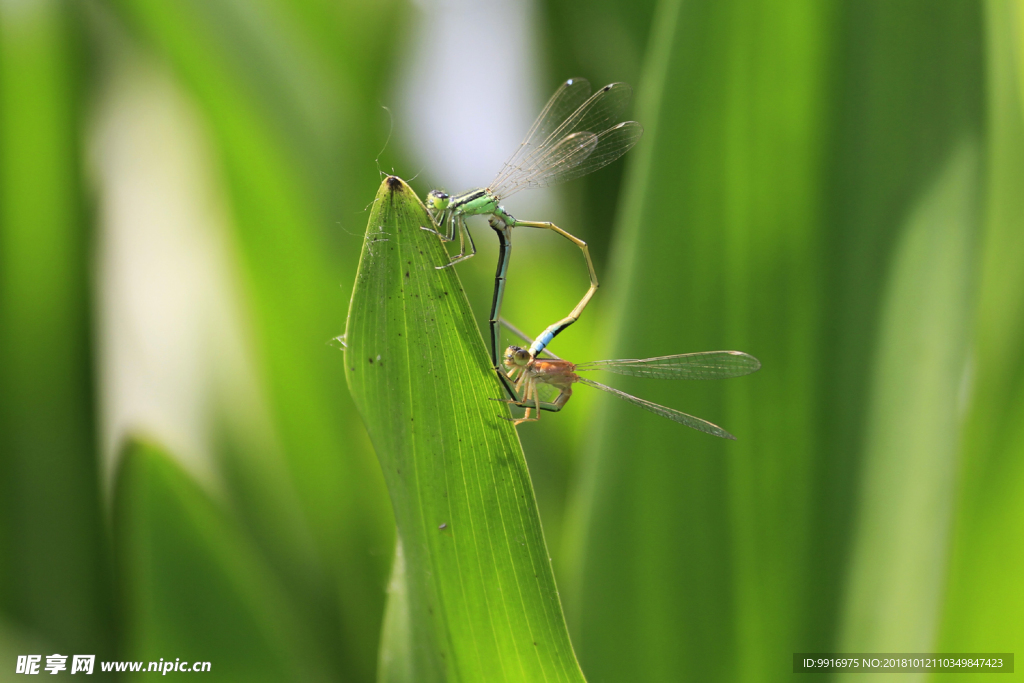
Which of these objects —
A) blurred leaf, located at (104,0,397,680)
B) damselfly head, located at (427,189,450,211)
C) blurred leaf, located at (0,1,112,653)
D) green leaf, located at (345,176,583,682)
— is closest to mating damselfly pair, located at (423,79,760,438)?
damselfly head, located at (427,189,450,211)

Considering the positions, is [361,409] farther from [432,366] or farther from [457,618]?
[457,618]

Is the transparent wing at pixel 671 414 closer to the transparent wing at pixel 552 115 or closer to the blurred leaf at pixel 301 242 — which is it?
the transparent wing at pixel 552 115

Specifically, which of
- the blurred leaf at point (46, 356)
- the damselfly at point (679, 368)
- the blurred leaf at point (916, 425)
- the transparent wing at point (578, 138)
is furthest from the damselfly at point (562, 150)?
the blurred leaf at point (46, 356)

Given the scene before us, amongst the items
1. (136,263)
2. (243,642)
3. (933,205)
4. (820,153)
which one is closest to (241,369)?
(136,263)

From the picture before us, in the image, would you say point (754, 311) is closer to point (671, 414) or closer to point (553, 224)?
point (671, 414)

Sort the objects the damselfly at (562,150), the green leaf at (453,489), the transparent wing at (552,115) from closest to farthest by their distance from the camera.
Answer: the green leaf at (453,489) → the damselfly at (562,150) → the transparent wing at (552,115)

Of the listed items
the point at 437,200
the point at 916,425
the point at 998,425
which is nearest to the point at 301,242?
the point at 437,200

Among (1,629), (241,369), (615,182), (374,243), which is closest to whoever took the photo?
(374,243)

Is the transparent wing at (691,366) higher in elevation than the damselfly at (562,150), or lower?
lower
